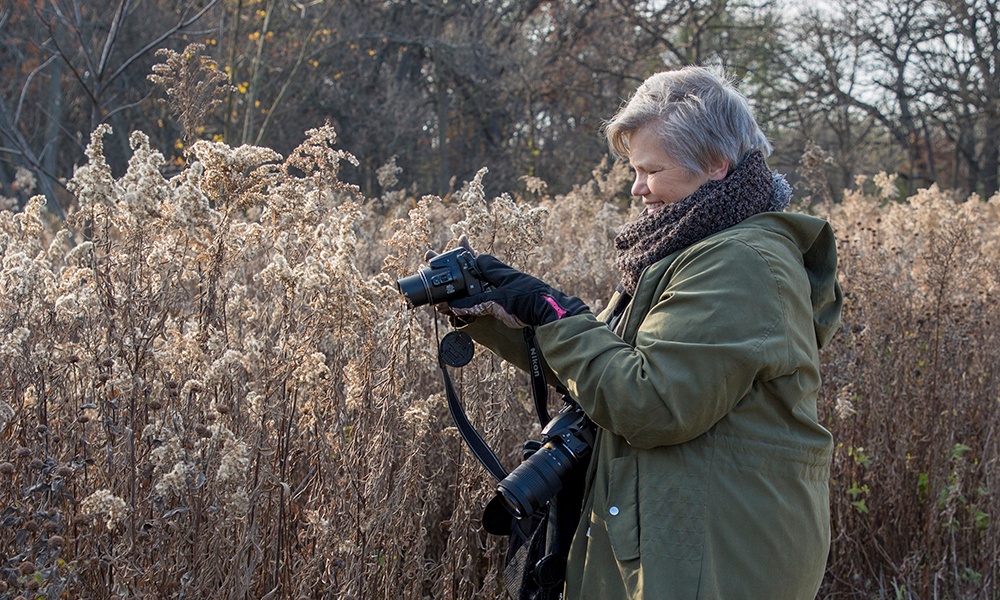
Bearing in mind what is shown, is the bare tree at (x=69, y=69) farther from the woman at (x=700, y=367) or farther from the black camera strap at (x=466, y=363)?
the woman at (x=700, y=367)

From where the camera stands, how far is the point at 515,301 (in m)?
1.98

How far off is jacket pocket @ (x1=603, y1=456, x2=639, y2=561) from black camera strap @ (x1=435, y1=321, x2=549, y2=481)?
1.02 ft

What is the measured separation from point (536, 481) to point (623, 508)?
0.22 m

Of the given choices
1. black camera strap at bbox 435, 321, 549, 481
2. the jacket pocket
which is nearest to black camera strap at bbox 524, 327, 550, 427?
black camera strap at bbox 435, 321, 549, 481

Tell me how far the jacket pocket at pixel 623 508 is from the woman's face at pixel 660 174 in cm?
61

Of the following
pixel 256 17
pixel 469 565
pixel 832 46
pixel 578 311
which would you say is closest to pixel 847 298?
pixel 469 565

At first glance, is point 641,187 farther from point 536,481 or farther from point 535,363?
point 536,481

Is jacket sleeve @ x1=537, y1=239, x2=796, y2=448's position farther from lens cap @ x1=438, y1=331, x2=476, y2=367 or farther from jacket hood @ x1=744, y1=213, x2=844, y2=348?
lens cap @ x1=438, y1=331, x2=476, y2=367

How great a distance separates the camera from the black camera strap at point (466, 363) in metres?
2.10

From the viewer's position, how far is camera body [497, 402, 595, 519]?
1.96m

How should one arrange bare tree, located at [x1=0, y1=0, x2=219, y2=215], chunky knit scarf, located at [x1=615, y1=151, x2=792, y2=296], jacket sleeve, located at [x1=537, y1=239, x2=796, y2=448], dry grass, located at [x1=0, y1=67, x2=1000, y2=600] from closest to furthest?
jacket sleeve, located at [x1=537, y1=239, x2=796, y2=448], chunky knit scarf, located at [x1=615, y1=151, x2=792, y2=296], dry grass, located at [x1=0, y1=67, x2=1000, y2=600], bare tree, located at [x1=0, y1=0, x2=219, y2=215]

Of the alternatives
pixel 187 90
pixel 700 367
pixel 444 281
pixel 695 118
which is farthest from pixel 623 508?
A: pixel 187 90

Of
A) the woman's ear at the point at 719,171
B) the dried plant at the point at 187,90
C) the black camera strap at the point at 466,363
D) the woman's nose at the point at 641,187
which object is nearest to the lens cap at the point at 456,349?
the black camera strap at the point at 466,363

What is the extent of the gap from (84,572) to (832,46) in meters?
18.9
